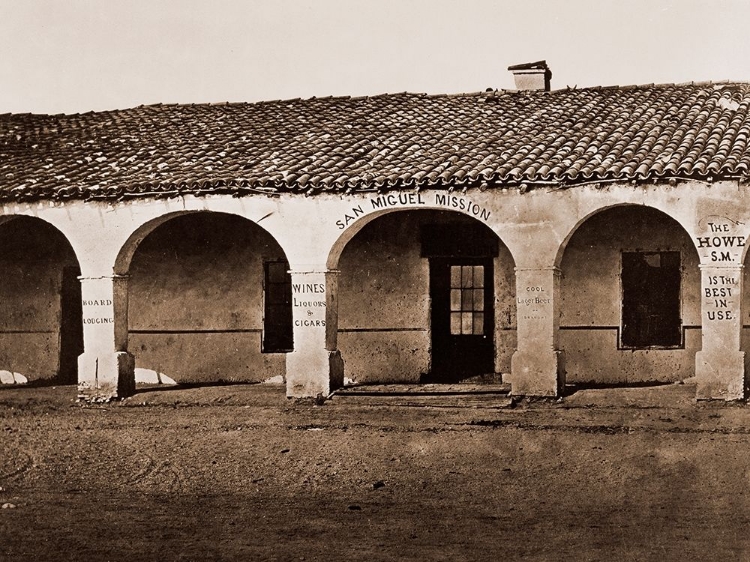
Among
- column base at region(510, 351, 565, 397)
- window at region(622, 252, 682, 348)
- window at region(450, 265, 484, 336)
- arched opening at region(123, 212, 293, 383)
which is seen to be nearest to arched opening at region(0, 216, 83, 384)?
arched opening at region(123, 212, 293, 383)

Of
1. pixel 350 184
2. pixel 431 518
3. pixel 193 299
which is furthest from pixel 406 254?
pixel 431 518

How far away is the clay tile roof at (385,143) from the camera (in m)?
14.3

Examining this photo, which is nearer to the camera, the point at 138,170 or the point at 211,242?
the point at 138,170

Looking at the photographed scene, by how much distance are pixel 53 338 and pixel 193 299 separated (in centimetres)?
252

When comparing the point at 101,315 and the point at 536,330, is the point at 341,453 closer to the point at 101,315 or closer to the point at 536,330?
the point at 536,330

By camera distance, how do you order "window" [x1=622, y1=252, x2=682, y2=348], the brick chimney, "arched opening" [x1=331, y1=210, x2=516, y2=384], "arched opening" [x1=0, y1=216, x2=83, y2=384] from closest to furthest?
"window" [x1=622, y1=252, x2=682, y2=348]
"arched opening" [x1=331, y1=210, x2=516, y2=384]
"arched opening" [x1=0, y1=216, x2=83, y2=384]
the brick chimney

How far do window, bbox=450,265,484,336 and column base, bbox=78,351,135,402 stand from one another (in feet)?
16.4

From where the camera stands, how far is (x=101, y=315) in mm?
15422

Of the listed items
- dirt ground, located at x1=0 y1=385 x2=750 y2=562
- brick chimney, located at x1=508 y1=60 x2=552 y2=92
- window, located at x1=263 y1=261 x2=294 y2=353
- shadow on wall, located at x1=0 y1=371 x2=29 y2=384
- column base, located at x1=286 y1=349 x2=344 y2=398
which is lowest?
dirt ground, located at x1=0 y1=385 x2=750 y2=562

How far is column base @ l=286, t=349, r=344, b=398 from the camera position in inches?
581

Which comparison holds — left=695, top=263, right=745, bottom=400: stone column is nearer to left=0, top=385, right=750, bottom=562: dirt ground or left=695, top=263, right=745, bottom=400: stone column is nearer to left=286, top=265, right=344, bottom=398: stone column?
left=0, top=385, right=750, bottom=562: dirt ground

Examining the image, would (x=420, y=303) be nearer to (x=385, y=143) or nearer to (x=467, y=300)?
(x=467, y=300)

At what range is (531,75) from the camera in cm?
1955

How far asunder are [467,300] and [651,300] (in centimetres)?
276
